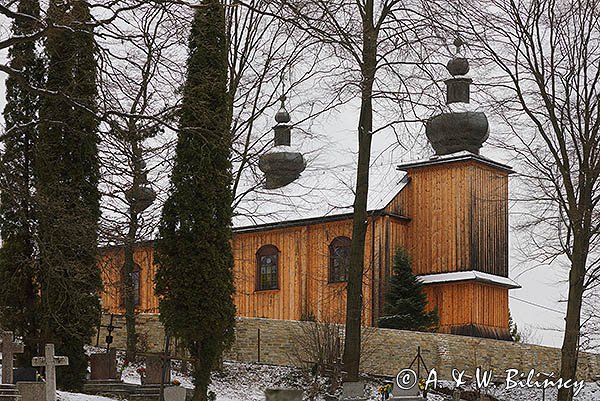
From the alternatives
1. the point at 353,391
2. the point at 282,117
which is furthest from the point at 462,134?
the point at 353,391

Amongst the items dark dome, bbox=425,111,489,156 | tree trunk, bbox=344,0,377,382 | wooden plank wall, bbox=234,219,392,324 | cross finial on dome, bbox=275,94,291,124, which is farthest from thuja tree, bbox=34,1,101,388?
cross finial on dome, bbox=275,94,291,124

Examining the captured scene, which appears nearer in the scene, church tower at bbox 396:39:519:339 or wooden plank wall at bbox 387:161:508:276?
church tower at bbox 396:39:519:339

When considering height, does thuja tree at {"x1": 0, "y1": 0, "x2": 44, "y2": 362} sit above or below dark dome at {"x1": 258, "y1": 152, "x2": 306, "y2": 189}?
below

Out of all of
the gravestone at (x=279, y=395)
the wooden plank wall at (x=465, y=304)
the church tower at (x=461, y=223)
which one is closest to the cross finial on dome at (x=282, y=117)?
the church tower at (x=461, y=223)

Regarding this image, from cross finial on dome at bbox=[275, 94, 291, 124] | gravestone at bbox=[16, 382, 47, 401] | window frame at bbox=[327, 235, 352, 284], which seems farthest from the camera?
cross finial on dome at bbox=[275, 94, 291, 124]

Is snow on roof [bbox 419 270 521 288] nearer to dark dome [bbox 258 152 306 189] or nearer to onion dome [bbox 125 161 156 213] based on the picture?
dark dome [bbox 258 152 306 189]

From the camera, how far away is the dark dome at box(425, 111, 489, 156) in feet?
123

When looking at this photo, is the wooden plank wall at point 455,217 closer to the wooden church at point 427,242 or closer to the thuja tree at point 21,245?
the wooden church at point 427,242

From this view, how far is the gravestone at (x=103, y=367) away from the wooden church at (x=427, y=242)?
13843 mm

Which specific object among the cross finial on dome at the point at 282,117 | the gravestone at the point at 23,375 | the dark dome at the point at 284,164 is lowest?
the gravestone at the point at 23,375

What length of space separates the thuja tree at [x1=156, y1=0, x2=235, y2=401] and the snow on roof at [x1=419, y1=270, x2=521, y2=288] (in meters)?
16.7

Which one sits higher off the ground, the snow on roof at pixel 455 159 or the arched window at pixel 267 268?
the snow on roof at pixel 455 159

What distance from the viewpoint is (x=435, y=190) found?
3753cm

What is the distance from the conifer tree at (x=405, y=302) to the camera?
111 feet
